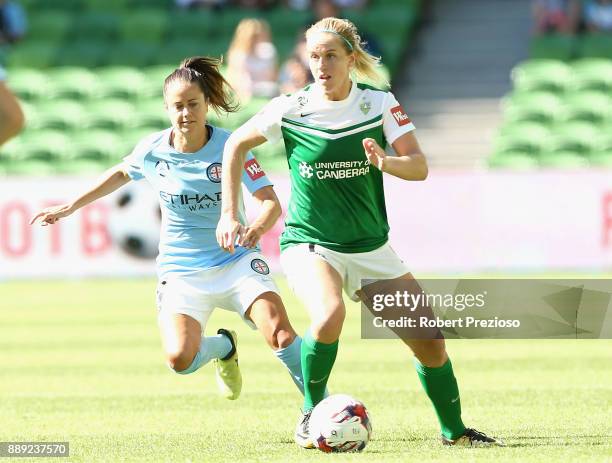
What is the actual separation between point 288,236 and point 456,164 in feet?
44.5

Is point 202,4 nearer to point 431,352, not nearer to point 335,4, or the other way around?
point 335,4

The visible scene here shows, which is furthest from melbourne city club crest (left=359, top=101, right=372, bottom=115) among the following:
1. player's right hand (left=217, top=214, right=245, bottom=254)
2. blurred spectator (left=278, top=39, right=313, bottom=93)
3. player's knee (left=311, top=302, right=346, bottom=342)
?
blurred spectator (left=278, top=39, right=313, bottom=93)

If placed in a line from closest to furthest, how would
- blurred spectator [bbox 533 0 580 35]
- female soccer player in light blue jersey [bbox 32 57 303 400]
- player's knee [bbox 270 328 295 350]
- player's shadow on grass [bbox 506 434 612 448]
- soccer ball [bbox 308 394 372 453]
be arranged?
soccer ball [bbox 308 394 372 453]
player's shadow on grass [bbox 506 434 612 448]
player's knee [bbox 270 328 295 350]
female soccer player in light blue jersey [bbox 32 57 303 400]
blurred spectator [bbox 533 0 580 35]

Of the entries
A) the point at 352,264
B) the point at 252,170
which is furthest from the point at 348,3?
the point at 352,264

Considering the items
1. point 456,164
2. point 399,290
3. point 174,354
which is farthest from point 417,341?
point 456,164

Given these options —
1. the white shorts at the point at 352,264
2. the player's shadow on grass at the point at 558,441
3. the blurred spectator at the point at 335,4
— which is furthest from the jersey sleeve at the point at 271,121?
the blurred spectator at the point at 335,4

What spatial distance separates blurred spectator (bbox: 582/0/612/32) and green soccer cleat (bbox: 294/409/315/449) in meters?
15.9

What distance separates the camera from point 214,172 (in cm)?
791

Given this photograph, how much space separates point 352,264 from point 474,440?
1.09m

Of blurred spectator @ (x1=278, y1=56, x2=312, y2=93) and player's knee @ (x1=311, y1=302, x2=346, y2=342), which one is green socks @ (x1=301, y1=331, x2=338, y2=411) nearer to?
player's knee @ (x1=311, y1=302, x2=346, y2=342)

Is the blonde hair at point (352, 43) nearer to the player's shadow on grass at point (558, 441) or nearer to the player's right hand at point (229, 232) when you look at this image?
the player's right hand at point (229, 232)

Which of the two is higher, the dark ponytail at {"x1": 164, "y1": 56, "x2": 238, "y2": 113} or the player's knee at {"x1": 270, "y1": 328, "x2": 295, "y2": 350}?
the dark ponytail at {"x1": 164, "y1": 56, "x2": 238, "y2": 113}

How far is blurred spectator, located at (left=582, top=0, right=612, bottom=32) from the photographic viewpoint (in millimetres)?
21812

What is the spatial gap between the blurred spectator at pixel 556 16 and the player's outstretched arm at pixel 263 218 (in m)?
15.3
